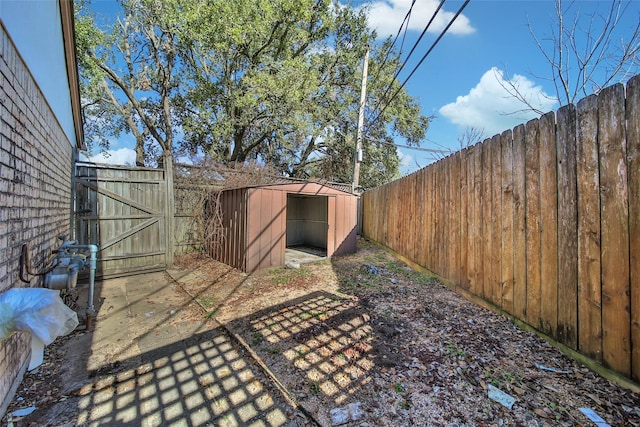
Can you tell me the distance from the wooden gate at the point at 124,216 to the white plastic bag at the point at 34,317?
4092mm

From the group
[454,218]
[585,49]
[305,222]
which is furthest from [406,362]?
[305,222]

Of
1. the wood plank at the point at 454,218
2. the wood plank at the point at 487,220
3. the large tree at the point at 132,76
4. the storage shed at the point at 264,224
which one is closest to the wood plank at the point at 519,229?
the wood plank at the point at 487,220

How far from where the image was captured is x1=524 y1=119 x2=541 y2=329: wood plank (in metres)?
2.43

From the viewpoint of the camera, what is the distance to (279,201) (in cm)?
588

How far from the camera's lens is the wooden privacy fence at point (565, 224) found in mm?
1739

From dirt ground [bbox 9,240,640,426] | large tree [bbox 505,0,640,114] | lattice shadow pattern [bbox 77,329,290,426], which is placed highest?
large tree [bbox 505,0,640,114]

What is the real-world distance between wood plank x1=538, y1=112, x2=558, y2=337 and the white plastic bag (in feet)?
11.2

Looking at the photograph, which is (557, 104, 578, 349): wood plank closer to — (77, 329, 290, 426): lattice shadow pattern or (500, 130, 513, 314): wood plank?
(500, 130, 513, 314): wood plank

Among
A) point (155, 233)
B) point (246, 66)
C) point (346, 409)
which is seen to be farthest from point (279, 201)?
point (246, 66)

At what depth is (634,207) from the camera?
169 centimetres

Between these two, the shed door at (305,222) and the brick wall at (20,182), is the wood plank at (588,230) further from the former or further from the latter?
the shed door at (305,222)

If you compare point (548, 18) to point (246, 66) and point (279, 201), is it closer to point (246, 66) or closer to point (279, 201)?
point (279, 201)

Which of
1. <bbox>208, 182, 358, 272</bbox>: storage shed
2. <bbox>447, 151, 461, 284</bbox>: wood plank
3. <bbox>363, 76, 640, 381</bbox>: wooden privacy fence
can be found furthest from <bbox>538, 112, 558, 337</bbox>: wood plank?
<bbox>208, 182, 358, 272</bbox>: storage shed

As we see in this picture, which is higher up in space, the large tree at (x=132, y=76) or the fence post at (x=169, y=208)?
the large tree at (x=132, y=76)
